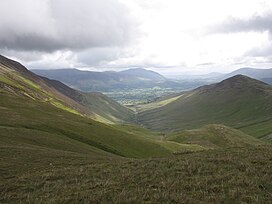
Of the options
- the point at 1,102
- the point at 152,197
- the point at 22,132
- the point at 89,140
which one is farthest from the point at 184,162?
the point at 1,102

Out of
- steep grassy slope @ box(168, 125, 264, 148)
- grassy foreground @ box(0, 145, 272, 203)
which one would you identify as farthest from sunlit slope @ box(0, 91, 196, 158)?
steep grassy slope @ box(168, 125, 264, 148)

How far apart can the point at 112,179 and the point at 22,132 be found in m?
36.1

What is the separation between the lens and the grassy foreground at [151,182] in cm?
2112

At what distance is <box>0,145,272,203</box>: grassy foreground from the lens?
2112 centimetres

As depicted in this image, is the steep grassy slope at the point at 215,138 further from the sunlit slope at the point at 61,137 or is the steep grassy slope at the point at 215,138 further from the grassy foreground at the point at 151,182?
the grassy foreground at the point at 151,182

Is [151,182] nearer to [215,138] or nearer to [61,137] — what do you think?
[61,137]

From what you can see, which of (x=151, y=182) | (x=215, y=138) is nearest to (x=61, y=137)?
(x=151, y=182)

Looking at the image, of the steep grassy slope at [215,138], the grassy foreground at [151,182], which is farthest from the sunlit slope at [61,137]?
the steep grassy slope at [215,138]

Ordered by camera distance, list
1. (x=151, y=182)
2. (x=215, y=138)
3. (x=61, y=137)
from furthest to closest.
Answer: (x=215, y=138)
(x=61, y=137)
(x=151, y=182)

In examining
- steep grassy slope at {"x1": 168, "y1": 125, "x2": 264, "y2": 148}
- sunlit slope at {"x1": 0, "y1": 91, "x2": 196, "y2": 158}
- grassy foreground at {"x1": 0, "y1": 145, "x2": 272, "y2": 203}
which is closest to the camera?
grassy foreground at {"x1": 0, "y1": 145, "x2": 272, "y2": 203}

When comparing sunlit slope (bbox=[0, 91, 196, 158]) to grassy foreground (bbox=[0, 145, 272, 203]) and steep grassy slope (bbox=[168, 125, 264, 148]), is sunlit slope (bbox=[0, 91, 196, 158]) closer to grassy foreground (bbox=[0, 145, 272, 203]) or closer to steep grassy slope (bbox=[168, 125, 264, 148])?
grassy foreground (bbox=[0, 145, 272, 203])

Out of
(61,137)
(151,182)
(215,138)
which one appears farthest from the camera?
(215,138)

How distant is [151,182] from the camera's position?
25.7 meters

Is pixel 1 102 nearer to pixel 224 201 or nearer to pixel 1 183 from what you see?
pixel 1 183
